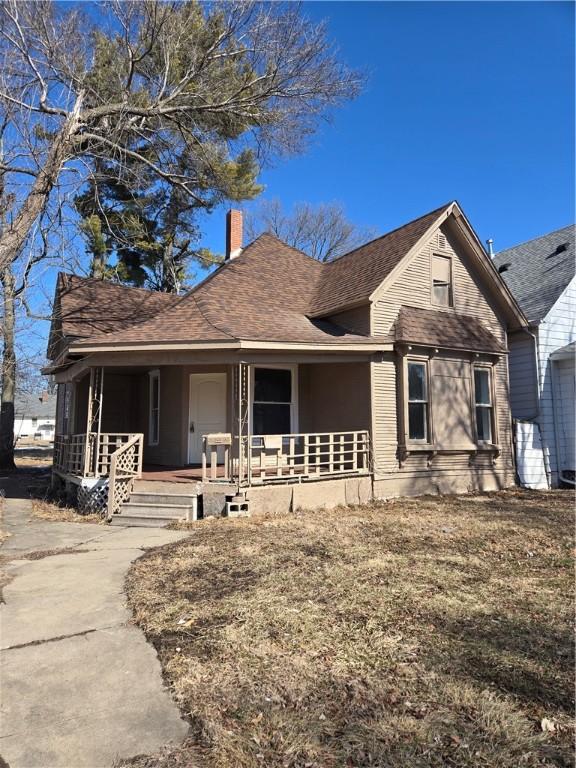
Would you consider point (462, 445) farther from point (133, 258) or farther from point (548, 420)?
point (133, 258)

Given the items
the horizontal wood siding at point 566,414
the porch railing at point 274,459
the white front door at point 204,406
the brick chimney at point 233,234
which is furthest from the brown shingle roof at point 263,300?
the horizontal wood siding at point 566,414

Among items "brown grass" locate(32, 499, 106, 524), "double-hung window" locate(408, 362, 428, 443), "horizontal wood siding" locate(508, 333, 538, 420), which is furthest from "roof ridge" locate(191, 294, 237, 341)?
"horizontal wood siding" locate(508, 333, 538, 420)

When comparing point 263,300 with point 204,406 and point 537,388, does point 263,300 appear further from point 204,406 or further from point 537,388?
point 537,388

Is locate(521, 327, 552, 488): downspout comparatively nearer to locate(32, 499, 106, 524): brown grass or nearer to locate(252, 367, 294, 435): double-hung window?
locate(252, 367, 294, 435): double-hung window

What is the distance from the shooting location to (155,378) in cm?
1313

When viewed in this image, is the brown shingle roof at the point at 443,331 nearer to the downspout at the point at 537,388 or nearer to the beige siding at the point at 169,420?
the downspout at the point at 537,388

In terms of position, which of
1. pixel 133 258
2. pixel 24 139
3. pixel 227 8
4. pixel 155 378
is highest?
pixel 227 8

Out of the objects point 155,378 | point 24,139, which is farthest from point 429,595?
point 24,139

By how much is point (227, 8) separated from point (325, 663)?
46.1 ft

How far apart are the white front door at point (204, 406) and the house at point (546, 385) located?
792 cm

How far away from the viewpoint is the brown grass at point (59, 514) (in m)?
9.08

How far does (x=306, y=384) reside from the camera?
12367mm

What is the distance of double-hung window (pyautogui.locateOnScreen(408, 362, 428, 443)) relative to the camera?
11.3m

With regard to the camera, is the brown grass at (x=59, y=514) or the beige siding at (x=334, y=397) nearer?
the brown grass at (x=59, y=514)
